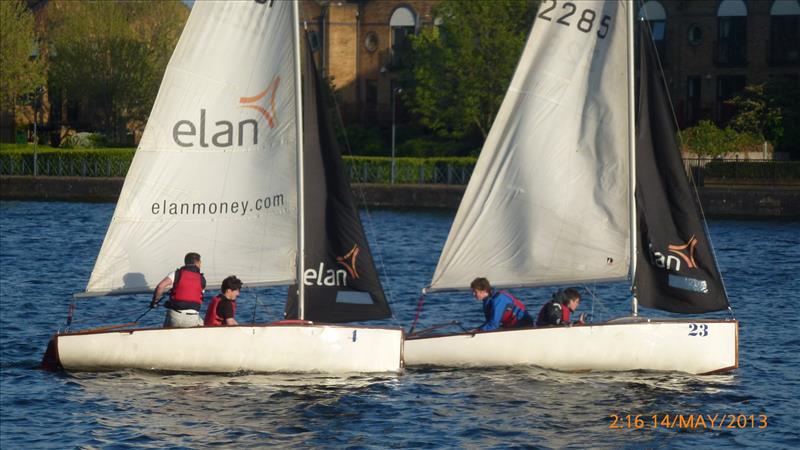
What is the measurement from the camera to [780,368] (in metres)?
28.1

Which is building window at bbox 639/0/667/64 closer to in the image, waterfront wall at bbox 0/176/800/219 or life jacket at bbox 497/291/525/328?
waterfront wall at bbox 0/176/800/219

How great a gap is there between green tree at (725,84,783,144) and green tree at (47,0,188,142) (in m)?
39.0

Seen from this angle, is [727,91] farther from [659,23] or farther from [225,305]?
[225,305]

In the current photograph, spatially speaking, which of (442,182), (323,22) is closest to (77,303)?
(442,182)

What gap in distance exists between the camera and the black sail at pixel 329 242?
80.7 feet

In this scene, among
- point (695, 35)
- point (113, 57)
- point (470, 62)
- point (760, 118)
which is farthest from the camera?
point (113, 57)

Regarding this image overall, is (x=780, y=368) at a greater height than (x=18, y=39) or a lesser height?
lesser

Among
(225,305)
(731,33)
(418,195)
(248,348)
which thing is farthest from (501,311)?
(731,33)

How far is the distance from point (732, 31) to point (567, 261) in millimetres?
64856

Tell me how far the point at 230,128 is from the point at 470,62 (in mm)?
58984

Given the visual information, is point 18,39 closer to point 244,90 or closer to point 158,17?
point 158,17

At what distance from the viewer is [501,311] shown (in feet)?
80.8

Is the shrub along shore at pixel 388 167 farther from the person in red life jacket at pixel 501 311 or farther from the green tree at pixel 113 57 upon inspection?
the person in red life jacket at pixel 501 311
